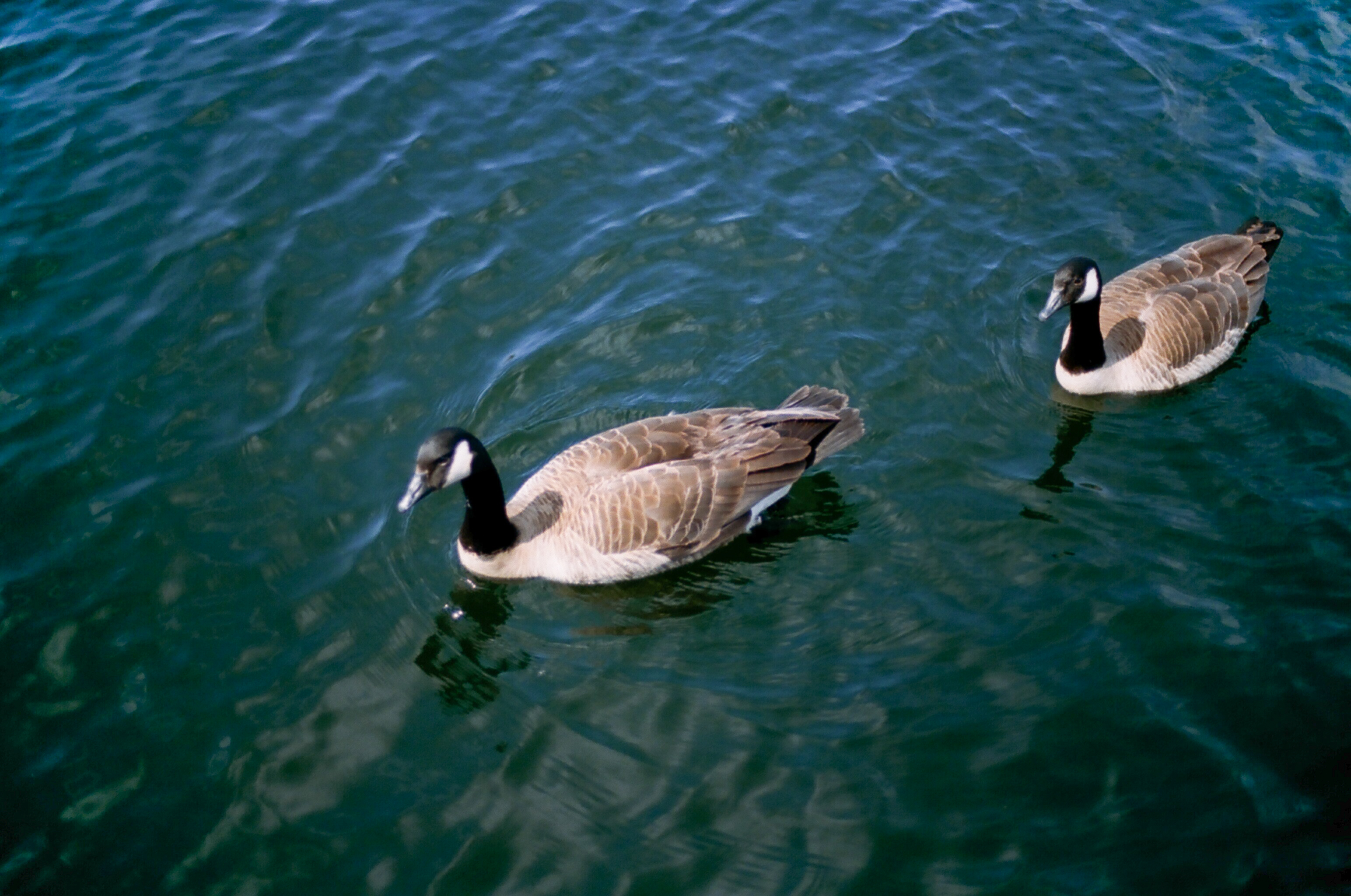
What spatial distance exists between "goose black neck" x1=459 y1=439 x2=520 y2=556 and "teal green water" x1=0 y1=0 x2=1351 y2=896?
18.7 inches

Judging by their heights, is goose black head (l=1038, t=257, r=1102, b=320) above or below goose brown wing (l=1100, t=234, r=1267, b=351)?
above

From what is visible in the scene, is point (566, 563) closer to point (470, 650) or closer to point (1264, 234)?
point (470, 650)

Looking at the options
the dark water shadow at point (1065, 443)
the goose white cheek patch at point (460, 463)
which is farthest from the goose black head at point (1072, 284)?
the goose white cheek patch at point (460, 463)

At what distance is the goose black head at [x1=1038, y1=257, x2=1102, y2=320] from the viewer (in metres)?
8.74

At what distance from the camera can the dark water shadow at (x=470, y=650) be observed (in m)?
7.11

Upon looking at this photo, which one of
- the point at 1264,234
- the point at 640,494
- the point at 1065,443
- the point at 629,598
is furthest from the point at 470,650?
the point at 1264,234

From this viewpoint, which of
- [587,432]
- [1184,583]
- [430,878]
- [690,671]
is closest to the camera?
[430,878]

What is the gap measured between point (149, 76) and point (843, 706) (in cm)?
1166

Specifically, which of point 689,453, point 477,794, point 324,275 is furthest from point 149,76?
point 477,794

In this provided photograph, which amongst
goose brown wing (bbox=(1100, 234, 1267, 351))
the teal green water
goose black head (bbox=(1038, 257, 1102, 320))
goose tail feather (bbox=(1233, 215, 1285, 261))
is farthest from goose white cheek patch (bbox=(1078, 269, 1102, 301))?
goose tail feather (bbox=(1233, 215, 1285, 261))

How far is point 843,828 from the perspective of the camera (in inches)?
243

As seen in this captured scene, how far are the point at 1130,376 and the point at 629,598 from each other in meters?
5.25

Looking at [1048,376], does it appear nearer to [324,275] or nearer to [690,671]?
[690,671]

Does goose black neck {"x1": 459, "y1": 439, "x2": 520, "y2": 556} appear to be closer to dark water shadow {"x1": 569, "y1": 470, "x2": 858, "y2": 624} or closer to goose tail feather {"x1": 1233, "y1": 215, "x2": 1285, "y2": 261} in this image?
dark water shadow {"x1": 569, "y1": 470, "x2": 858, "y2": 624}
